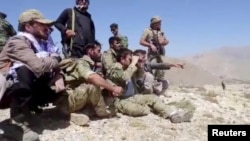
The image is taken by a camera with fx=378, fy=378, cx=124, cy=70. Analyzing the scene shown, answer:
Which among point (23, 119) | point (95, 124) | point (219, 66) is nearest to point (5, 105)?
point (23, 119)

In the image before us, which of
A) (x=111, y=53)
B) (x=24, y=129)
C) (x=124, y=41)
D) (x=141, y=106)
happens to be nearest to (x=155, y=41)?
(x=124, y=41)

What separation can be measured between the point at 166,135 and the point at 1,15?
380 cm

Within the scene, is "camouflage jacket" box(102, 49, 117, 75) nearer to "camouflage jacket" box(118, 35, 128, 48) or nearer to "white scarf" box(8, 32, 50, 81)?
"camouflage jacket" box(118, 35, 128, 48)

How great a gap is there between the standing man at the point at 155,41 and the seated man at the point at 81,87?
326cm

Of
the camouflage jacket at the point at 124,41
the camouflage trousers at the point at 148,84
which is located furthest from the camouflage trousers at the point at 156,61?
the camouflage jacket at the point at 124,41

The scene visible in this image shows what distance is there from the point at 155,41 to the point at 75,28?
3.00 meters

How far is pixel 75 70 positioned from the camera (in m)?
6.28

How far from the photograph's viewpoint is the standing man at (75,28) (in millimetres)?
7270

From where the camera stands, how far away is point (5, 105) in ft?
18.8

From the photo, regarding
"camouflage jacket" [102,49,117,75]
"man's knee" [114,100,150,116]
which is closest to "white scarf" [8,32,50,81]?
"camouflage jacket" [102,49,117,75]

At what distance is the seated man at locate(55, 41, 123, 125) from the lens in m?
6.05

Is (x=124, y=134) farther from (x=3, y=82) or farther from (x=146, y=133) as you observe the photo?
(x=3, y=82)

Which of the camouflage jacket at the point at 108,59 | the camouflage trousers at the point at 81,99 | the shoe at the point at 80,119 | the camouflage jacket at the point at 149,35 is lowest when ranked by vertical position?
the shoe at the point at 80,119

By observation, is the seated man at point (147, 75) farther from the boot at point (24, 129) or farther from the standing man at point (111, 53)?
the boot at point (24, 129)
